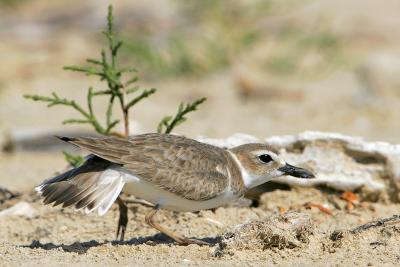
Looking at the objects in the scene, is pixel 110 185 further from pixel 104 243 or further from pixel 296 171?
pixel 296 171

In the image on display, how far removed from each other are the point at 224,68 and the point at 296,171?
7.92 metres

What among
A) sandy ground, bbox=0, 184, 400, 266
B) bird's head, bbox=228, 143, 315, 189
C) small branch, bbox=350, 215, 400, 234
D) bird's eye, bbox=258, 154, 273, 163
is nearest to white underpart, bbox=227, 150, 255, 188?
bird's head, bbox=228, 143, 315, 189

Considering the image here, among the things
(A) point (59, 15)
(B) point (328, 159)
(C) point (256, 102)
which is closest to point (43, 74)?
(C) point (256, 102)

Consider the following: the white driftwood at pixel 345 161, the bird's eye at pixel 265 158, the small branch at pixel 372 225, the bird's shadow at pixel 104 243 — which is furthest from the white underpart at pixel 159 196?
the white driftwood at pixel 345 161

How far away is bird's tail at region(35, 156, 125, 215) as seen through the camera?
16.5 ft

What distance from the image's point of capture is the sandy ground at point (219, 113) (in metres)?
4.92

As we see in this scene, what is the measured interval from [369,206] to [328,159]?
1.51 ft

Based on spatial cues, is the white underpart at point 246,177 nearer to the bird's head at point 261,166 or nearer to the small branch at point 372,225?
the bird's head at point 261,166

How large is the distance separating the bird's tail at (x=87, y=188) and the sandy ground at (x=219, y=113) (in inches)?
11.3

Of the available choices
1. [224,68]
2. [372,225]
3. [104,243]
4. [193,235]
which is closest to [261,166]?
[193,235]

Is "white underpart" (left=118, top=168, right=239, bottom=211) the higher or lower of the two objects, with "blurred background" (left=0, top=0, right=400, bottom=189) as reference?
lower

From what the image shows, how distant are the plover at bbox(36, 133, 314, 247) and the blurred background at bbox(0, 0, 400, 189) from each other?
2420mm

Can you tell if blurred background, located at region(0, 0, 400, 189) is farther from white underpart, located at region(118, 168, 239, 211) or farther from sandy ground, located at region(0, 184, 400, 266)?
white underpart, located at region(118, 168, 239, 211)

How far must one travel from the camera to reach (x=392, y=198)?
6211 millimetres
